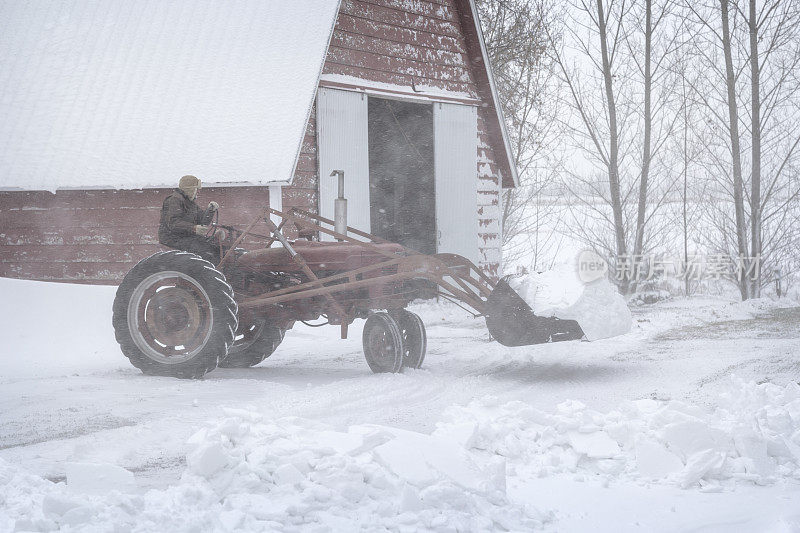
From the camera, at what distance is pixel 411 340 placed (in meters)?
7.68

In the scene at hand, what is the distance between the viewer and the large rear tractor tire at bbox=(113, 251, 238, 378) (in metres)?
7.16

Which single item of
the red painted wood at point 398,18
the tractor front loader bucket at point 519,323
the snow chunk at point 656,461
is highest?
the red painted wood at point 398,18

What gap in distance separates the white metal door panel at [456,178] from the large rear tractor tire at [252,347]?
587 cm

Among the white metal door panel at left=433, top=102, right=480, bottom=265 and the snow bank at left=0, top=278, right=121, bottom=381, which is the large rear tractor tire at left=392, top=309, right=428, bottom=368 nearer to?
the snow bank at left=0, top=278, right=121, bottom=381

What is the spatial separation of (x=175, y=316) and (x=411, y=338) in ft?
6.99

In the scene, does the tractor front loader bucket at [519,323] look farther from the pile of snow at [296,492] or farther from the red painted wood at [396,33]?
the red painted wood at [396,33]

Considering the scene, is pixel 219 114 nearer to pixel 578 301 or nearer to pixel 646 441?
pixel 578 301

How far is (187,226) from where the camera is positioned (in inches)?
302

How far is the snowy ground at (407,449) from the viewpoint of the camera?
3580 millimetres

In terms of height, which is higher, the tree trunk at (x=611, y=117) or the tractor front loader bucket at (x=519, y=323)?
the tree trunk at (x=611, y=117)

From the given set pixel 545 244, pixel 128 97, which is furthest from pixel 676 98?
pixel 128 97

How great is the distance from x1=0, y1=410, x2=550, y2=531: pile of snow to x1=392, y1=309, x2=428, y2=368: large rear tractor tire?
3.30 meters

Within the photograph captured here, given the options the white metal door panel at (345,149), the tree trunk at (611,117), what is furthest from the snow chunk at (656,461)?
the tree trunk at (611,117)

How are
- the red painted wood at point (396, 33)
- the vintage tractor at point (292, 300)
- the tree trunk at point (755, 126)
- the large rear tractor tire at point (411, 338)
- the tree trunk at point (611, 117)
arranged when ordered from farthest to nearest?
the tree trunk at point (611, 117) < the tree trunk at point (755, 126) < the red painted wood at point (396, 33) < the large rear tractor tire at point (411, 338) < the vintage tractor at point (292, 300)
